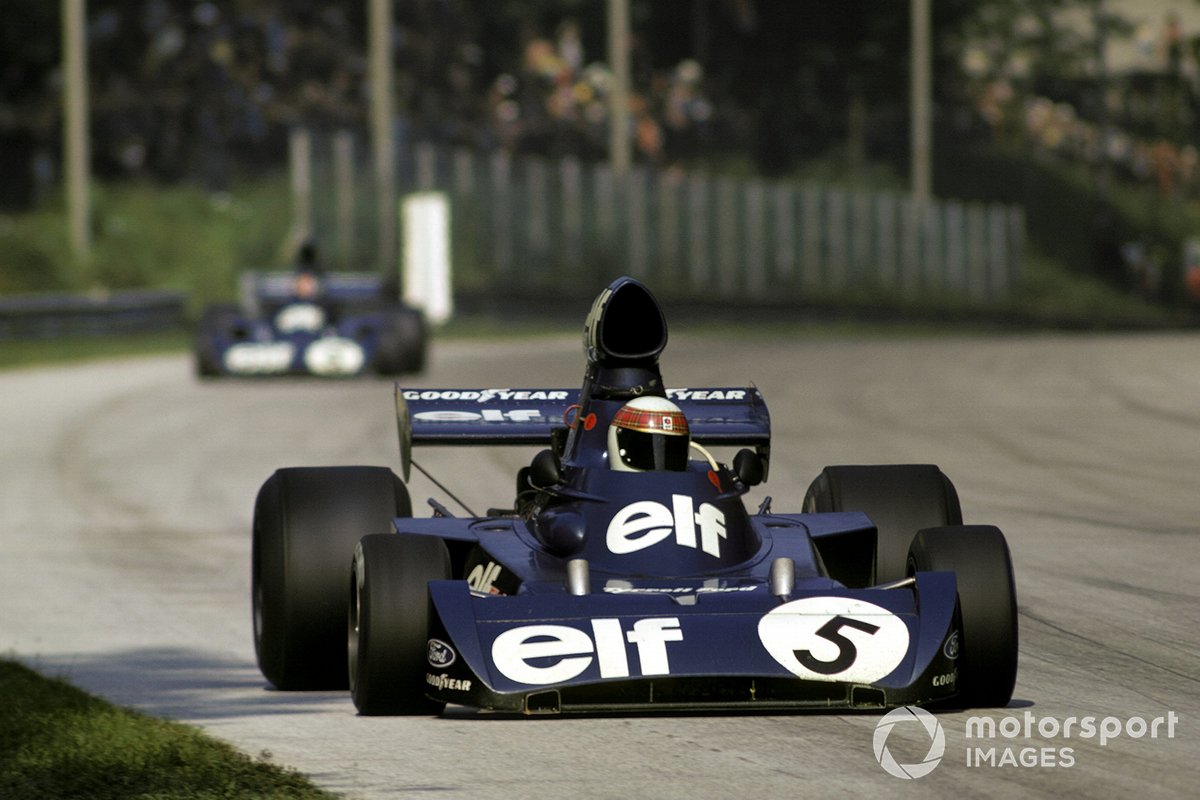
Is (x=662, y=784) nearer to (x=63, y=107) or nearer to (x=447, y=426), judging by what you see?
(x=447, y=426)

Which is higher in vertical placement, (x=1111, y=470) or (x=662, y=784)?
(x=662, y=784)

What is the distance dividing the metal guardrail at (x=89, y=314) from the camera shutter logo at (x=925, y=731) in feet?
95.2

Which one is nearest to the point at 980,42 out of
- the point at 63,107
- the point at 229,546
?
the point at 63,107

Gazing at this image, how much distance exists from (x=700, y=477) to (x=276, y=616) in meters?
1.65

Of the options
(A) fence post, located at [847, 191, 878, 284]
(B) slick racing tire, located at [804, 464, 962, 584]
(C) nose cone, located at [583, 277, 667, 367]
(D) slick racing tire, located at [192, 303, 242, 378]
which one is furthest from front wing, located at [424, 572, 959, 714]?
(A) fence post, located at [847, 191, 878, 284]

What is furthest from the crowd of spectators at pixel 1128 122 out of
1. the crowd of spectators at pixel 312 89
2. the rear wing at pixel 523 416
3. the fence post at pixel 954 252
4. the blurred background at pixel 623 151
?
the rear wing at pixel 523 416

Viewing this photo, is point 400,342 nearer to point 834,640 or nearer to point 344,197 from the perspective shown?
point 344,197

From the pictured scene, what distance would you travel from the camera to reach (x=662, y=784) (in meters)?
7.19

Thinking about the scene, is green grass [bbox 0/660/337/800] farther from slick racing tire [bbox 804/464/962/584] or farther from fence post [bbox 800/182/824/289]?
fence post [bbox 800/182/824/289]

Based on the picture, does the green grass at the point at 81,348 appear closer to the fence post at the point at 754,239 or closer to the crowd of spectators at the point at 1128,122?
the fence post at the point at 754,239

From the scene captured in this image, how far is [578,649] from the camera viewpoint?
25.9 feet

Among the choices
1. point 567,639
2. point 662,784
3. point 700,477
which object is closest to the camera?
point 662,784

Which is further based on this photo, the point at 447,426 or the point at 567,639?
the point at 447,426

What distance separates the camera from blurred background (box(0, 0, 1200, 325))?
4891cm
